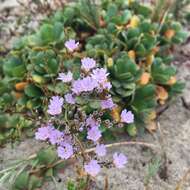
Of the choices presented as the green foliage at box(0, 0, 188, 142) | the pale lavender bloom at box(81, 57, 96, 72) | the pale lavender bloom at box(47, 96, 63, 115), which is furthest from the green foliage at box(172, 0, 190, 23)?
the pale lavender bloom at box(47, 96, 63, 115)

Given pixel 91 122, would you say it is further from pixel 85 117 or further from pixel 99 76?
pixel 99 76

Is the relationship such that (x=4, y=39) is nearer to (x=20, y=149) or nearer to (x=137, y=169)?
(x=20, y=149)

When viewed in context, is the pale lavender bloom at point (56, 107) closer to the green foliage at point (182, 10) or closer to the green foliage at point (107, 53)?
the green foliage at point (107, 53)

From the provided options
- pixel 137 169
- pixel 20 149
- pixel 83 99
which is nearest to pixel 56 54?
pixel 20 149

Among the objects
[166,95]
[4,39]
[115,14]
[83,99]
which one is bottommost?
[4,39]

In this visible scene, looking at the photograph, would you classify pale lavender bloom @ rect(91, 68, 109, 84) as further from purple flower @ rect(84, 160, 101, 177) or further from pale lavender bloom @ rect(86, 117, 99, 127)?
purple flower @ rect(84, 160, 101, 177)

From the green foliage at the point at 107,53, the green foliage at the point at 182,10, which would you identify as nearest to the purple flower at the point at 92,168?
the green foliage at the point at 107,53

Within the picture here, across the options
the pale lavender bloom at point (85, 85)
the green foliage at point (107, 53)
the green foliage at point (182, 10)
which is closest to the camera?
the pale lavender bloom at point (85, 85)
